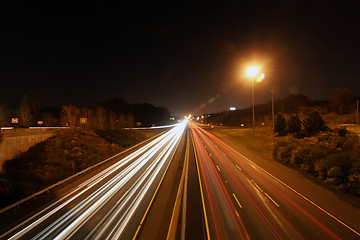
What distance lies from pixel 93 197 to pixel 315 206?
14.4 m

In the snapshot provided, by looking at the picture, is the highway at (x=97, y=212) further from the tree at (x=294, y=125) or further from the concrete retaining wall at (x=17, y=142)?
the tree at (x=294, y=125)

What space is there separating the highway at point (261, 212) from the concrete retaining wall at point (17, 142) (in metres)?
19.7

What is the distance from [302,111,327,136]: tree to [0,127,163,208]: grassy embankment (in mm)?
32697

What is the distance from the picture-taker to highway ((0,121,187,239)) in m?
8.53

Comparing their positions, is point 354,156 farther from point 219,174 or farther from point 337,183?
point 219,174

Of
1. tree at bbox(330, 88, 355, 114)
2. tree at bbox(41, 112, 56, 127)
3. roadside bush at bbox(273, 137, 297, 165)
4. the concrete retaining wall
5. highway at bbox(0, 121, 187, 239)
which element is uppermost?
tree at bbox(330, 88, 355, 114)

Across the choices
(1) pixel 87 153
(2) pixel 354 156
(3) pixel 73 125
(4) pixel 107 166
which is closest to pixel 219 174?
(2) pixel 354 156

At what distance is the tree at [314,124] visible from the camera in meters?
28.1

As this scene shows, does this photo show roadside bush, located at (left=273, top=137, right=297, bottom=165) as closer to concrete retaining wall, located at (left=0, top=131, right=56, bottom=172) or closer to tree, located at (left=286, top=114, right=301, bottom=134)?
tree, located at (left=286, top=114, right=301, bottom=134)

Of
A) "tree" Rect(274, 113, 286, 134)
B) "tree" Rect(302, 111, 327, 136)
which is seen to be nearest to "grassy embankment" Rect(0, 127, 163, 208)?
"tree" Rect(302, 111, 327, 136)

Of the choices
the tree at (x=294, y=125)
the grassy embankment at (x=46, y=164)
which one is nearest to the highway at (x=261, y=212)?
the grassy embankment at (x=46, y=164)

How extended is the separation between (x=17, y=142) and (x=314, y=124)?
135 ft

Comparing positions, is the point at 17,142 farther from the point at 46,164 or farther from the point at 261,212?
the point at 261,212

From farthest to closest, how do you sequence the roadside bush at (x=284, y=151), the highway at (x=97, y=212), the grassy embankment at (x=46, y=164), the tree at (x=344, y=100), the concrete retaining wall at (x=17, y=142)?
the tree at (x=344, y=100), the roadside bush at (x=284, y=151), the concrete retaining wall at (x=17, y=142), the grassy embankment at (x=46, y=164), the highway at (x=97, y=212)
